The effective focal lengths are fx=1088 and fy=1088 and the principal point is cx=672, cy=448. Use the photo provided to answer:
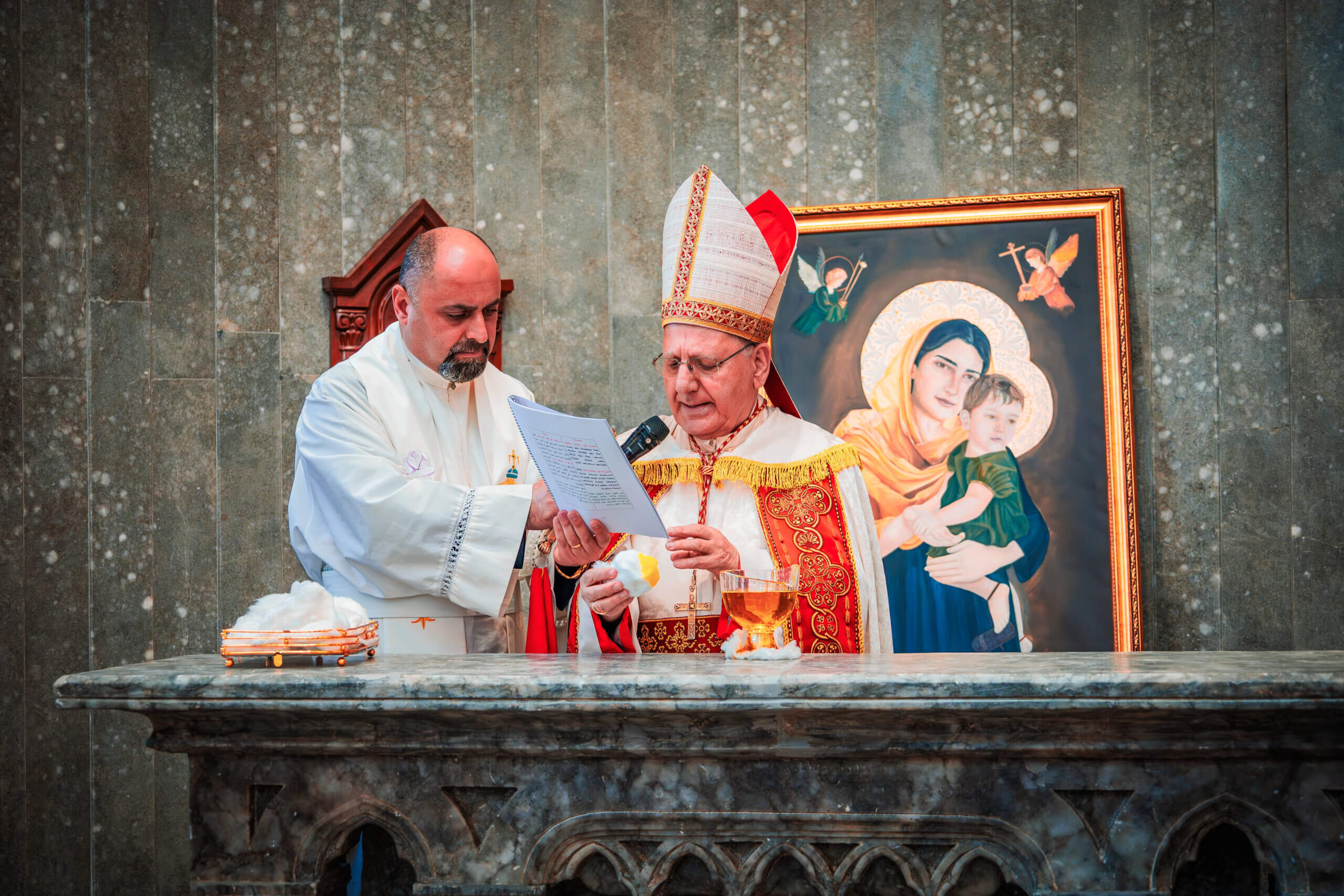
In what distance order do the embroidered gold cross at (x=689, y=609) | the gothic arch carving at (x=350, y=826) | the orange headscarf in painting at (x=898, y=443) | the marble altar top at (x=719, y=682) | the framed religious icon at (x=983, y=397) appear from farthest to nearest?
the orange headscarf in painting at (x=898, y=443), the framed religious icon at (x=983, y=397), the embroidered gold cross at (x=689, y=609), the gothic arch carving at (x=350, y=826), the marble altar top at (x=719, y=682)

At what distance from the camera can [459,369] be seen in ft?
10.7

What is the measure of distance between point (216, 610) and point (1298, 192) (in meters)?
4.26

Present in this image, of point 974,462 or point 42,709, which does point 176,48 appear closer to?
point 42,709

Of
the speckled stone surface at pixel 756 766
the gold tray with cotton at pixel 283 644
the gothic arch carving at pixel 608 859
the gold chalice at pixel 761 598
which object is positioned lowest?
the gothic arch carving at pixel 608 859

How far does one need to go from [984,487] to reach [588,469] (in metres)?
2.12

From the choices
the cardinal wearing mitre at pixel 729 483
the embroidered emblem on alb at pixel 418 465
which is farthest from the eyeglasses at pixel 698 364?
the embroidered emblem on alb at pixel 418 465

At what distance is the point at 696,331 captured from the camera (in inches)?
118

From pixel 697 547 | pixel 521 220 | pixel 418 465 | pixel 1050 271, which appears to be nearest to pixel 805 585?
pixel 697 547

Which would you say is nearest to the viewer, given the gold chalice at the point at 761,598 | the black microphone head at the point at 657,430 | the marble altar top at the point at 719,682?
the marble altar top at the point at 719,682

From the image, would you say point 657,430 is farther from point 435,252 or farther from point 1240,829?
point 1240,829

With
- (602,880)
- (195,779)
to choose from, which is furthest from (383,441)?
(602,880)

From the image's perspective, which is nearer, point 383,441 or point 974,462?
point 383,441

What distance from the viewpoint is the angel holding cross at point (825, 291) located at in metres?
4.06

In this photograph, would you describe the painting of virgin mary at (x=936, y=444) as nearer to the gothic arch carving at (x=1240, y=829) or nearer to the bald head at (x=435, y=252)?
the bald head at (x=435, y=252)
